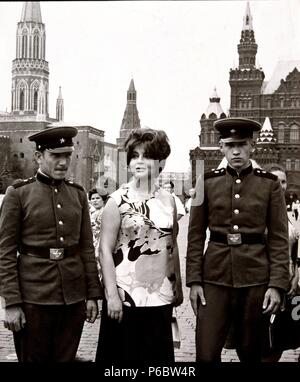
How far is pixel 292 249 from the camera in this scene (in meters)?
3.89

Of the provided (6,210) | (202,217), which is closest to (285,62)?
(202,217)

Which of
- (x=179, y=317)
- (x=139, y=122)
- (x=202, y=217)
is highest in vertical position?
(x=139, y=122)

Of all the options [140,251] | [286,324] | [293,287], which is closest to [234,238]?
[140,251]

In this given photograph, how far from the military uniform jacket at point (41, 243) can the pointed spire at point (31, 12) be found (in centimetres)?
106

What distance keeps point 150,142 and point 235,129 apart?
0.50m

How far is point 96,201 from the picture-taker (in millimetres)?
5465

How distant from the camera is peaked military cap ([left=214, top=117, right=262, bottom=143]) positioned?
3418 mm

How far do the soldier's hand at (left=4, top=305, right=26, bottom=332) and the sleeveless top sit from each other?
52 centimetres

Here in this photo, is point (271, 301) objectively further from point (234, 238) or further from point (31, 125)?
point (31, 125)

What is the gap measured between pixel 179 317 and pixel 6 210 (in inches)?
124

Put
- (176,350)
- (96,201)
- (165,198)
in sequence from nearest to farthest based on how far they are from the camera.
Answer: (165,198)
(176,350)
(96,201)

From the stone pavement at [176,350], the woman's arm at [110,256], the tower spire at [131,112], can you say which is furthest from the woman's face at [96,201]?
the woman's arm at [110,256]

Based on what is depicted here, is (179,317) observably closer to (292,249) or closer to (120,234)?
(292,249)

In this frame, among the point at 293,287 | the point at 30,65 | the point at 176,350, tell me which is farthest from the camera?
the point at 176,350
